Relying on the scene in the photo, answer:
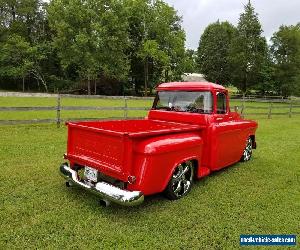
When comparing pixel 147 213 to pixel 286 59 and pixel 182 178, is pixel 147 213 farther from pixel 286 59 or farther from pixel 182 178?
pixel 286 59

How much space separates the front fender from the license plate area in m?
0.70

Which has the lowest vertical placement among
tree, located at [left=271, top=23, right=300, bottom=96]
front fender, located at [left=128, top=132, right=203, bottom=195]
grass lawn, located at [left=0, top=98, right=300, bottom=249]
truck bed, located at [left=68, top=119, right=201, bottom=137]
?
grass lawn, located at [left=0, top=98, right=300, bottom=249]

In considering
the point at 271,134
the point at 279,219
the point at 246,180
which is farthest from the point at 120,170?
the point at 271,134

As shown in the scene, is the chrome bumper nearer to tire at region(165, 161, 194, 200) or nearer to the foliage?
tire at region(165, 161, 194, 200)

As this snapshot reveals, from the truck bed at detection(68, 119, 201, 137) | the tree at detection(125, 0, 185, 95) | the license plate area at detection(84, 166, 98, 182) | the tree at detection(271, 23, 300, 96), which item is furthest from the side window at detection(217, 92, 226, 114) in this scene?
the tree at detection(271, 23, 300, 96)

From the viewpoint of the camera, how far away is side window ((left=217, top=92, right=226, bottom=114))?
21.7 feet

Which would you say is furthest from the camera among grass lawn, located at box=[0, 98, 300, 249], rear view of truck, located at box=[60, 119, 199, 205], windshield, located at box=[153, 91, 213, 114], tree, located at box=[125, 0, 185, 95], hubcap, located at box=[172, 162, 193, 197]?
tree, located at box=[125, 0, 185, 95]

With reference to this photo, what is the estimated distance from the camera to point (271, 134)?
43.8 ft

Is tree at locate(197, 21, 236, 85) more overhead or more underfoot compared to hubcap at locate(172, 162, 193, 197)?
more overhead

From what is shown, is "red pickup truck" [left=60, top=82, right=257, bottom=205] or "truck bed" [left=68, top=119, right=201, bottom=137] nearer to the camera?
"red pickup truck" [left=60, top=82, right=257, bottom=205]

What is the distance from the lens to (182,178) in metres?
5.46

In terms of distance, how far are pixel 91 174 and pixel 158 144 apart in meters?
1.16

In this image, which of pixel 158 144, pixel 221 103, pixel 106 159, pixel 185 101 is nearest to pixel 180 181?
pixel 158 144

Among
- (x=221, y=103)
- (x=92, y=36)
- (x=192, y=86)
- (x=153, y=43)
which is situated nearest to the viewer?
(x=192, y=86)
